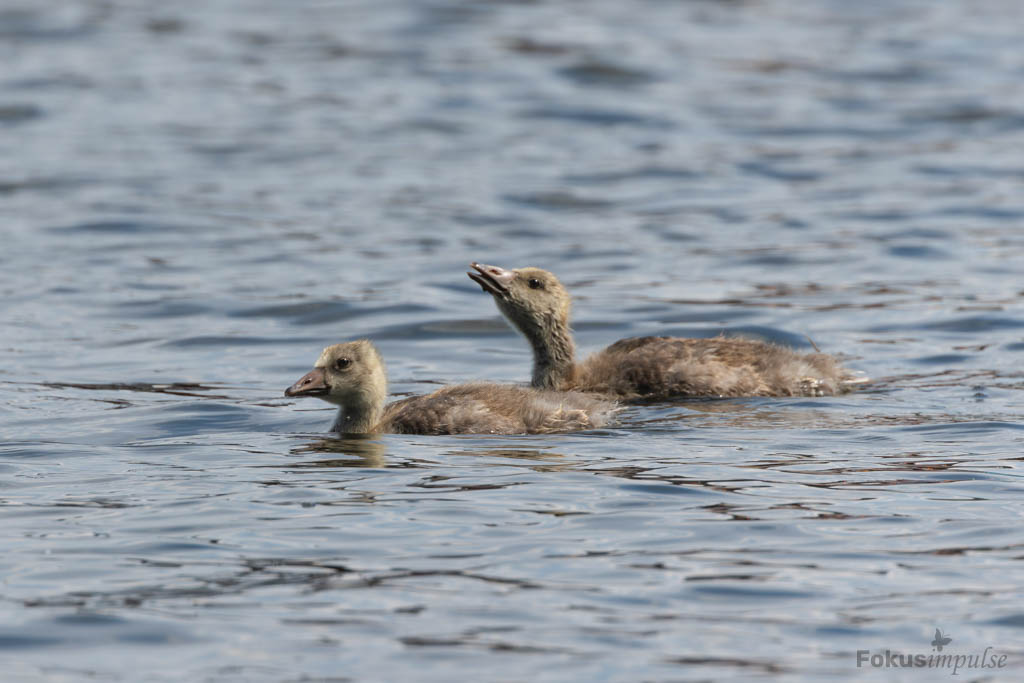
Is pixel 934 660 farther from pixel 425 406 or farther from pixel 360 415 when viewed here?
pixel 360 415

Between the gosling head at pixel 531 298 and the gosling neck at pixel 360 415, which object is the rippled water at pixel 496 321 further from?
the gosling head at pixel 531 298

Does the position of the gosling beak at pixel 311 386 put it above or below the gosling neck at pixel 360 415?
above

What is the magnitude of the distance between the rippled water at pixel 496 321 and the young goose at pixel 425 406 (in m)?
0.28

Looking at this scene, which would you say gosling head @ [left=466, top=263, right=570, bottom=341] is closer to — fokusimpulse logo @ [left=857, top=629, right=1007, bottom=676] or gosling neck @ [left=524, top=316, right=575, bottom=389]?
gosling neck @ [left=524, top=316, right=575, bottom=389]

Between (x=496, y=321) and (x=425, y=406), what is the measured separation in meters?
4.98

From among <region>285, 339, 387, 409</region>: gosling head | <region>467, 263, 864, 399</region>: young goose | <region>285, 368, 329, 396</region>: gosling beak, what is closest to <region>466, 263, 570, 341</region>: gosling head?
<region>467, 263, 864, 399</region>: young goose

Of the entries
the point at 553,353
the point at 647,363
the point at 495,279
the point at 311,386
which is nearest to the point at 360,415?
the point at 311,386

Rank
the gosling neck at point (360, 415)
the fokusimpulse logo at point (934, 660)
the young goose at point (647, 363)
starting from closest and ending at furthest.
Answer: the fokusimpulse logo at point (934, 660), the gosling neck at point (360, 415), the young goose at point (647, 363)

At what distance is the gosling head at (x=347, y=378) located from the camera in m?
10.9

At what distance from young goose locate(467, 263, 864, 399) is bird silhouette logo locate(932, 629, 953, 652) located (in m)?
5.25

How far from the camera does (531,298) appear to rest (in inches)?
488

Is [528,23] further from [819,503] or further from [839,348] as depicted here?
[819,503]

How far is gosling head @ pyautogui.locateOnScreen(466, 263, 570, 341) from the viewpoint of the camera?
1228 cm

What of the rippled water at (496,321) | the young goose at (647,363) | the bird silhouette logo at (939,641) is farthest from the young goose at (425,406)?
the bird silhouette logo at (939,641)
